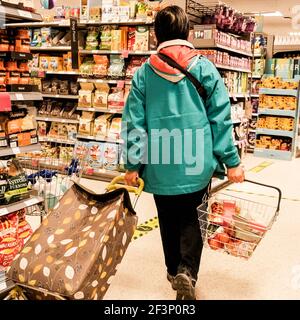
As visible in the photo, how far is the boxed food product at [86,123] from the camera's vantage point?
18.8 feet

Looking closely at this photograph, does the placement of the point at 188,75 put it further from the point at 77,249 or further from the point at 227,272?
the point at 227,272

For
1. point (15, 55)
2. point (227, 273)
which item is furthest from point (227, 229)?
point (15, 55)

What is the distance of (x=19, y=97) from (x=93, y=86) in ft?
9.94

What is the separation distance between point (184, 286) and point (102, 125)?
12.0ft

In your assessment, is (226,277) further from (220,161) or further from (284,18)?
(284,18)

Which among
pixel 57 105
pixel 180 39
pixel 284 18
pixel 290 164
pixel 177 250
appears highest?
pixel 284 18

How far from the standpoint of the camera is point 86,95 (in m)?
5.67

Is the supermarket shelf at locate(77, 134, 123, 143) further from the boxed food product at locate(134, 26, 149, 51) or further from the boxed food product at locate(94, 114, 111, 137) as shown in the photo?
the boxed food product at locate(134, 26, 149, 51)

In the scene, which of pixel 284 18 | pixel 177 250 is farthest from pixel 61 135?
pixel 284 18

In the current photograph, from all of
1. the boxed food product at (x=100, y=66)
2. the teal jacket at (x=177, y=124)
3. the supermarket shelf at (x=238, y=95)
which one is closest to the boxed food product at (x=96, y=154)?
the boxed food product at (x=100, y=66)

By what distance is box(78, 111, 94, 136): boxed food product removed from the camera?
574cm

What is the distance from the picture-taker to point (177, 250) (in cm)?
249

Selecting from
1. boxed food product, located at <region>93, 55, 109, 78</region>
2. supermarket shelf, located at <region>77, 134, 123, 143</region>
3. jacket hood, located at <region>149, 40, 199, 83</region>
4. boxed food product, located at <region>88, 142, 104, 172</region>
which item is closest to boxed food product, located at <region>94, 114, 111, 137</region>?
supermarket shelf, located at <region>77, 134, 123, 143</region>

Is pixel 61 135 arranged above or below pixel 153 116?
below
